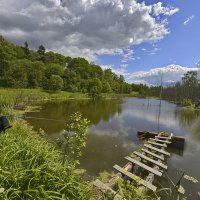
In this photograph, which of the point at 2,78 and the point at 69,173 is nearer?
the point at 69,173

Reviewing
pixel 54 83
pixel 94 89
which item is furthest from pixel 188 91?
pixel 54 83

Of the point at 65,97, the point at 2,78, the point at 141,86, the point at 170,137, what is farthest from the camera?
the point at 141,86

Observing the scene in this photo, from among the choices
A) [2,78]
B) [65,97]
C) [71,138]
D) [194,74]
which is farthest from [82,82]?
[71,138]

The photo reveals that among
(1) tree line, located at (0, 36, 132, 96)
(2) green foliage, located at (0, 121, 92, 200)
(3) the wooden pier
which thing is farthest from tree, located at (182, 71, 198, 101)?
→ (2) green foliage, located at (0, 121, 92, 200)

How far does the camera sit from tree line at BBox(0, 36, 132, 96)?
50.7m

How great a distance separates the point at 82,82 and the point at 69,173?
7594 cm

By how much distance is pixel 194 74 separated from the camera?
93.6m

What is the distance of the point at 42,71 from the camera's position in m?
63.9

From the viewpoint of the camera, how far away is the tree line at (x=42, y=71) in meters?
50.7

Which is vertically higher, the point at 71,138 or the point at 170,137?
the point at 71,138

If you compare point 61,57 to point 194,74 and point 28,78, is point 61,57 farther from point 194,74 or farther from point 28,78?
point 194,74

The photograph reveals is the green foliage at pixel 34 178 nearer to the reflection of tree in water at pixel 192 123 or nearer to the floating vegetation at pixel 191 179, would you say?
the floating vegetation at pixel 191 179

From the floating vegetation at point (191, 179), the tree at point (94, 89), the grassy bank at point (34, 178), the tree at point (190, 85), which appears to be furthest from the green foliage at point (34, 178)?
the tree at point (190, 85)

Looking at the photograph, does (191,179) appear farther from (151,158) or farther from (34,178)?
(34,178)
